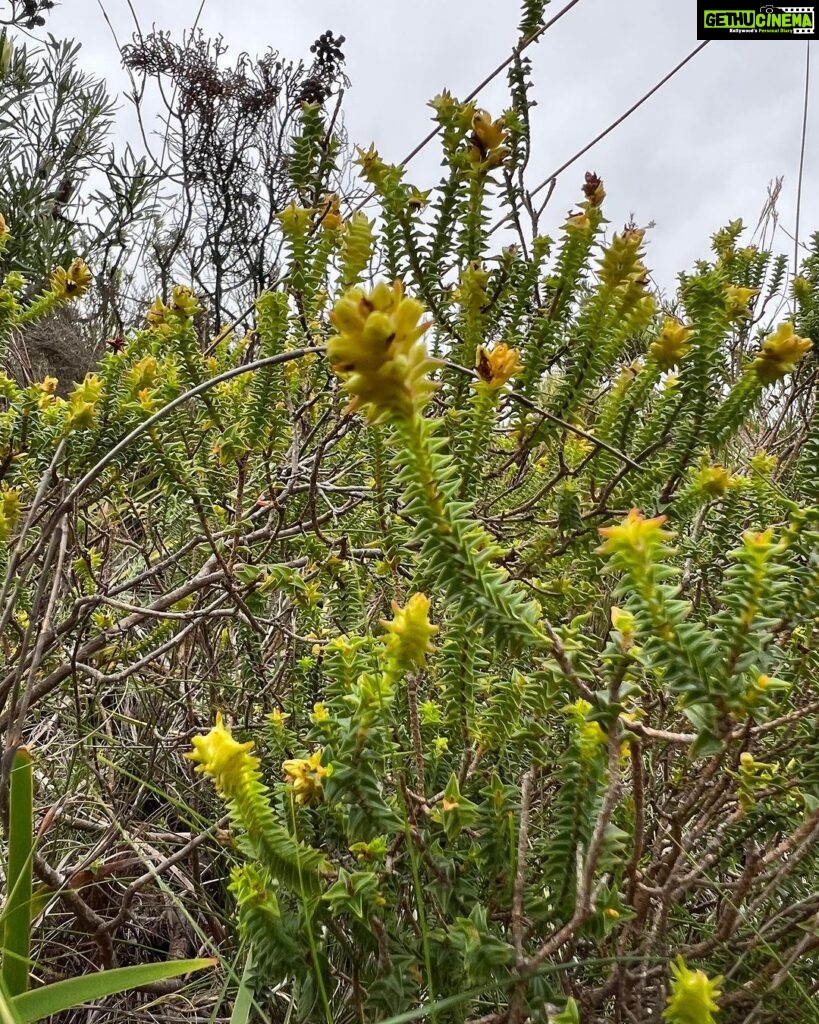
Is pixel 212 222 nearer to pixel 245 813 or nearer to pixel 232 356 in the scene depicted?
pixel 232 356

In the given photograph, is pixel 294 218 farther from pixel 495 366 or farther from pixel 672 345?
pixel 672 345

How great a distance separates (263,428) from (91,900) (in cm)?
92

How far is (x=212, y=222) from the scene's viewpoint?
5.62 metres

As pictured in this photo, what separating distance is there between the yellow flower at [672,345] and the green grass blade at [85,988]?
2.73 ft

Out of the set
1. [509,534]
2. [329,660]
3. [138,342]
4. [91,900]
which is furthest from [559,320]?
[91,900]

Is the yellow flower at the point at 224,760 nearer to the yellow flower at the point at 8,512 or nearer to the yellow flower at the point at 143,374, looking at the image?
the yellow flower at the point at 8,512

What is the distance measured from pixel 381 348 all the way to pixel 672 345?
617 millimetres

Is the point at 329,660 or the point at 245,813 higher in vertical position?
the point at 329,660

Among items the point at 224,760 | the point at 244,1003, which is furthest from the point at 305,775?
the point at 244,1003

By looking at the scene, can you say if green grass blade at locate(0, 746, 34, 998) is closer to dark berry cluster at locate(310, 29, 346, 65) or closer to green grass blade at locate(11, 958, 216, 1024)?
green grass blade at locate(11, 958, 216, 1024)

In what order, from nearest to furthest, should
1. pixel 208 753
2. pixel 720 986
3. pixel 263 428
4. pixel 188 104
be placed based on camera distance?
pixel 208 753 < pixel 720 986 < pixel 263 428 < pixel 188 104

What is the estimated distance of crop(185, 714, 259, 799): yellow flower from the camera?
587 millimetres
